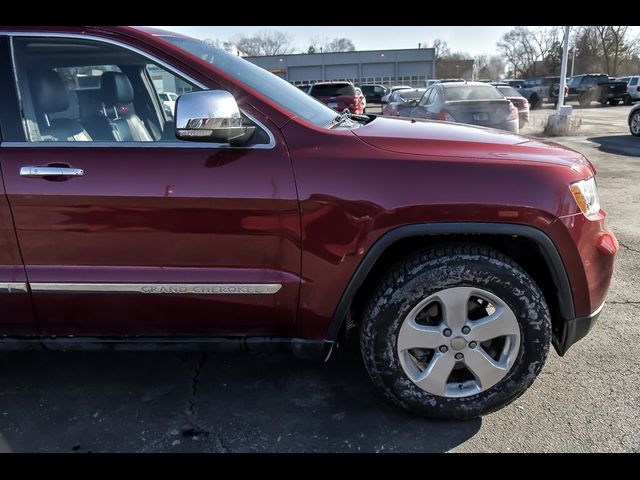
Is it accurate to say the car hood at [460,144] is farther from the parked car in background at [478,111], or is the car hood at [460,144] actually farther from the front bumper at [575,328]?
the parked car in background at [478,111]

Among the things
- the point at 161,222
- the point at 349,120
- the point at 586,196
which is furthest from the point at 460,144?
A: the point at 161,222

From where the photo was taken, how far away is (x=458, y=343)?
2.26 meters

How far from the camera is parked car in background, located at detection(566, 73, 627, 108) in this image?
92.2 feet

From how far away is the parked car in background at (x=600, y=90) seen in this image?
28109mm

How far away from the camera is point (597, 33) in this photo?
52188 millimetres

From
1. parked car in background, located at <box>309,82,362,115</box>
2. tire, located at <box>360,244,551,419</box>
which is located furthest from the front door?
parked car in background, located at <box>309,82,362,115</box>

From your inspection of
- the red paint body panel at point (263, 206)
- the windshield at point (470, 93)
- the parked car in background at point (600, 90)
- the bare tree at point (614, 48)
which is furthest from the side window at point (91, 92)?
the bare tree at point (614, 48)

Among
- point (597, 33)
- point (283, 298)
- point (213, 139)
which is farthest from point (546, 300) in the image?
point (597, 33)

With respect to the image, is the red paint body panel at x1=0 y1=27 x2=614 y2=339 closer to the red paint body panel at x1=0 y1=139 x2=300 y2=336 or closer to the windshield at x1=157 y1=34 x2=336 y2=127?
the red paint body panel at x1=0 y1=139 x2=300 y2=336

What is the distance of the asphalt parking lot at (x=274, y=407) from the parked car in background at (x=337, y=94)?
43.9 ft

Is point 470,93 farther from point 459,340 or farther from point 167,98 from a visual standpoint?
point 459,340

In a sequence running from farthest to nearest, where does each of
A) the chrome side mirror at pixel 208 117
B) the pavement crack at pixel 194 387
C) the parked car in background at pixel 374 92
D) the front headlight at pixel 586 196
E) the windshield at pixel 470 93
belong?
1. the parked car in background at pixel 374 92
2. the windshield at pixel 470 93
3. the pavement crack at pixel 194 387
4. the front headlight at pixel 586 196
5. the chrome side mirror at pixel 208 117

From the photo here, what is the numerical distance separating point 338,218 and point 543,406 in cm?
149

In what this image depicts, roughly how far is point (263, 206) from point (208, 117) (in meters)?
0.43
